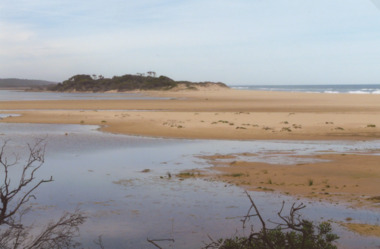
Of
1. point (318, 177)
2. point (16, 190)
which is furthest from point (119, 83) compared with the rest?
point (16, 190)

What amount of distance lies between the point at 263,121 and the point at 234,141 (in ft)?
25.2

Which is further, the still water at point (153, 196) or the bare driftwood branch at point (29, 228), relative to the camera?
the still water at point (153, 196)

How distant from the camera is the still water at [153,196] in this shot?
6930 mm

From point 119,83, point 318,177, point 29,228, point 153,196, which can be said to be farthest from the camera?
point 119,83

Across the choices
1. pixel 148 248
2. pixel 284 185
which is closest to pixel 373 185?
pixel 284 185

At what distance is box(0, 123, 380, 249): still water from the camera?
693 centimetres

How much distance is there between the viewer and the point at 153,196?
9086mm

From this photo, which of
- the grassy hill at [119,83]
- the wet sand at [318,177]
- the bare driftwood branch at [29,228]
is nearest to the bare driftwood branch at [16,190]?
the bare driftwood branch at [29,228]

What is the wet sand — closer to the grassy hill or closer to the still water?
the still water

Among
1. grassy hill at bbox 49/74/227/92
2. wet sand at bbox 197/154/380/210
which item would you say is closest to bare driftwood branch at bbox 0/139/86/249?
wet sand at bbox 197/154/380/210

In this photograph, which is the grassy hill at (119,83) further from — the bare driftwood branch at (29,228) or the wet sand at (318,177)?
the bare driftwood branch at (29,228)

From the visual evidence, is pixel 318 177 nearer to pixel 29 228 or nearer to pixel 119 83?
pixel 29 228

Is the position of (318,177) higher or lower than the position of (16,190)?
lower

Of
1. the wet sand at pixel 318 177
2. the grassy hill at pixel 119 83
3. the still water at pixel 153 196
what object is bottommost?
the still water at pixel 153 196
